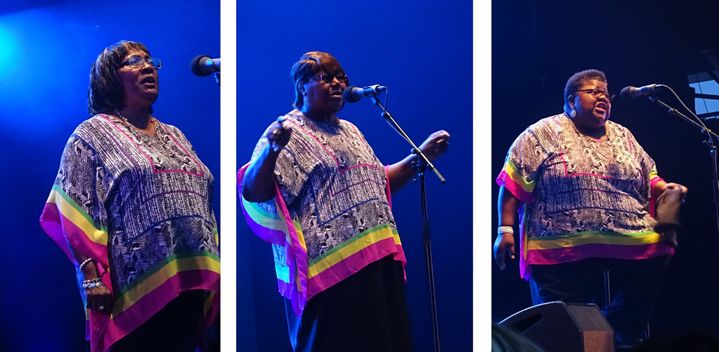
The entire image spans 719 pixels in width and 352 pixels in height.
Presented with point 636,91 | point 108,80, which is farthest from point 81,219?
point 636,91

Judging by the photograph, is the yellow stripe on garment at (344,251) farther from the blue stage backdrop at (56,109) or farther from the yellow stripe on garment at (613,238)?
the yellow stripe on garment at (613,238)

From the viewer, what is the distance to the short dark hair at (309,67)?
9.66ft

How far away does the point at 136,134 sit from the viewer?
9.50 ft

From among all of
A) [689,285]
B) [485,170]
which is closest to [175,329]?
[485,170]

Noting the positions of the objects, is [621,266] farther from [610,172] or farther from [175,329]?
[175,329]

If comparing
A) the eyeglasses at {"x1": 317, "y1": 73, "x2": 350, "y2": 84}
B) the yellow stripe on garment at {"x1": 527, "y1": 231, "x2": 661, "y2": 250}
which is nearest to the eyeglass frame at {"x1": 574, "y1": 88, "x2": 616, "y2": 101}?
the yellow stripe on garment at {"x1": 527, "y1": 231, "x2": 661, "y2": 250}

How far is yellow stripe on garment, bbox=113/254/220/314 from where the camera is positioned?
2.82 m

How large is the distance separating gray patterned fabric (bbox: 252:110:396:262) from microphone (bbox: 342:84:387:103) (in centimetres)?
14

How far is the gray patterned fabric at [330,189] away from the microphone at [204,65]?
430 millimetres

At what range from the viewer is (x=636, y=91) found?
2875 mm

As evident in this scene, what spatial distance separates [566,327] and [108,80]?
67.8 inches

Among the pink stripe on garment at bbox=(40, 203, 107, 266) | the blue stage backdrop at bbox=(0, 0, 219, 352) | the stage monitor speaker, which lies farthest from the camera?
the blue stage backdrop at bbox=(0, 0, 219, 352)

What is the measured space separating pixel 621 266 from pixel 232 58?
5.00 ft

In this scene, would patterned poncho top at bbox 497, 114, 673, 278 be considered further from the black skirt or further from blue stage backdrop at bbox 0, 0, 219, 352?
blue stage backdrop at bbox 0, 0, 219, 352
